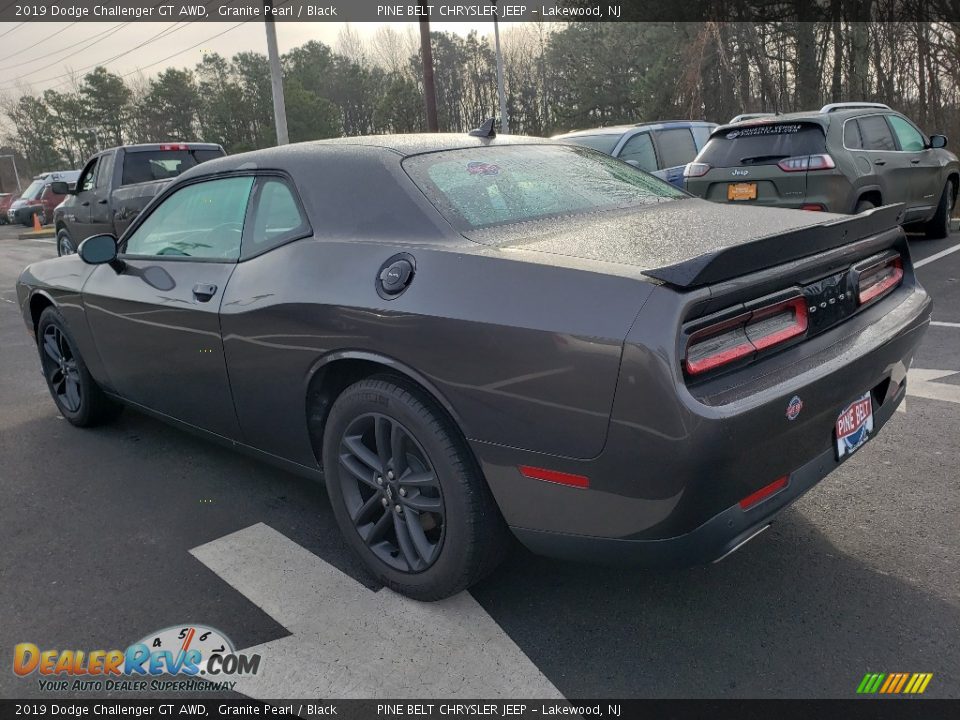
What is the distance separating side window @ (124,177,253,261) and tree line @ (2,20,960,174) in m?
16.1

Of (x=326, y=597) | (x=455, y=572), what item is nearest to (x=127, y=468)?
(x=326, y=597)

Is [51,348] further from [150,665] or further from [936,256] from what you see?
[936,256]

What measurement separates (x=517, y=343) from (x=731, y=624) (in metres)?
1.16


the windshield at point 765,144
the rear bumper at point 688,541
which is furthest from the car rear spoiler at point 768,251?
the windshield at point 765,144

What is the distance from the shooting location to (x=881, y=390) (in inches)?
108

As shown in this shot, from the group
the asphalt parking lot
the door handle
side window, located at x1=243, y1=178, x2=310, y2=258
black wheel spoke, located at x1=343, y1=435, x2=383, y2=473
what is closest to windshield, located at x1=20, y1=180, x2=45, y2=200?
the asphalt parking lot

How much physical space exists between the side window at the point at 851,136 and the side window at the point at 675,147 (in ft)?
8.36

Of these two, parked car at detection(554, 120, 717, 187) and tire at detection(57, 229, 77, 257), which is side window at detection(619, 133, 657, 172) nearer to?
parked car at detection(554, 120, 717, 187)

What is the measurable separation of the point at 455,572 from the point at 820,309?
56.8 inches

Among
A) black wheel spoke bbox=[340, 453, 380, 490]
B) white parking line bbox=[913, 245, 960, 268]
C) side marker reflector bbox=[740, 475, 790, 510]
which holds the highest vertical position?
side marker reflector bbox=[740, 475, 790, 510]

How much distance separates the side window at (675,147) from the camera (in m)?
10.3

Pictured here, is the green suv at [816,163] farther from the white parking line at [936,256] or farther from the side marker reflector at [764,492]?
the side marker reflector at [764,492]

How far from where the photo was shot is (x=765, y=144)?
796 cm

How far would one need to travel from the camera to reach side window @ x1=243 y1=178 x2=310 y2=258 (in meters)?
3.06
